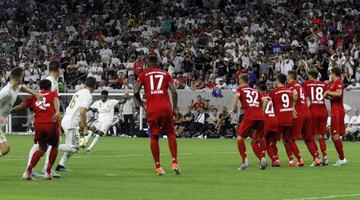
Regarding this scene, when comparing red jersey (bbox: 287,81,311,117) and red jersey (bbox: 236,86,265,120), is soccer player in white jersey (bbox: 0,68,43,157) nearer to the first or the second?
red jersey (bbox: 236,86,265,120)

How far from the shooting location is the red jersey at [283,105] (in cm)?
2425

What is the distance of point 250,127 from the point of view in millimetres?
23125

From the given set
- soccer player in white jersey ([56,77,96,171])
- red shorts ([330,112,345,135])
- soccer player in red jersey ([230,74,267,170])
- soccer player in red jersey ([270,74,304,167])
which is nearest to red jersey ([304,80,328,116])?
red shorts ([330,112,345,135])

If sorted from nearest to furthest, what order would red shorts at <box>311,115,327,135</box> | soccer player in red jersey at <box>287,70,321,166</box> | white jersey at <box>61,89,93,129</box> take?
white jersey at <box>61,89,93,129</box>, soccer player in red jersey at <box>287,70,321,166</box>, red shorts at <box>311,115,327,135</box>

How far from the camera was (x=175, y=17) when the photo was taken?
5166cm

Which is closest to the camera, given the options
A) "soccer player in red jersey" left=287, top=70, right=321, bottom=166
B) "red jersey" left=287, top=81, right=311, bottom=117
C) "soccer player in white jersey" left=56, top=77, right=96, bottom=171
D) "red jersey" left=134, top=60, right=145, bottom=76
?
"soccer player in white jersey" left=56, top=77, right=96, bottom=171

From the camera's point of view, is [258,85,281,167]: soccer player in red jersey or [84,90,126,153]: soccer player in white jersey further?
[84,90,126,153]: soccer player in white jersey

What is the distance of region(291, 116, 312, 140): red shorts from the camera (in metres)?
24.5

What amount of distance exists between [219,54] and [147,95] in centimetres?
2427

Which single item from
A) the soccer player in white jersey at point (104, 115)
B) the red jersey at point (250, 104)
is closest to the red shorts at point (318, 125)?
the red jersey at point (250, 104)

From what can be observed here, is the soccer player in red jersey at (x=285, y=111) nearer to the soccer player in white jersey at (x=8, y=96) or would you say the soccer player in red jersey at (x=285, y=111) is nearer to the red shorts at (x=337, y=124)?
the red shorts at (x=337, y=124)

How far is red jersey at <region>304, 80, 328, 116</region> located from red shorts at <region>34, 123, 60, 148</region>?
718 cm

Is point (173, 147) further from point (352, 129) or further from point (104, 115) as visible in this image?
point (352, 129)

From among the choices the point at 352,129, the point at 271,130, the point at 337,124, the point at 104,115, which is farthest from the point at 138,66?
the point at 271,130
